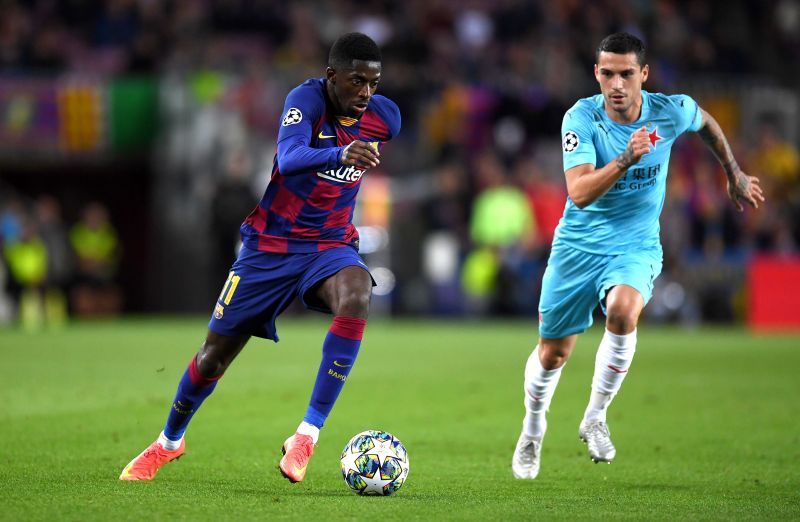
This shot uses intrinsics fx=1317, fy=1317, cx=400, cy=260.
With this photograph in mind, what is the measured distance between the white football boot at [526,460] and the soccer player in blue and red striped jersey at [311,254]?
3.89ft

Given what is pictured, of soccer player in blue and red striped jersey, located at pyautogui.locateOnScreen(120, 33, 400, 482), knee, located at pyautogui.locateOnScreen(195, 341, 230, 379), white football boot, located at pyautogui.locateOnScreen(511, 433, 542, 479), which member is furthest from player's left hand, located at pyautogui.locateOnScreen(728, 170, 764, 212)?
knee, located at pyautogui.locateOnScreen(195, 341, 230, 379)

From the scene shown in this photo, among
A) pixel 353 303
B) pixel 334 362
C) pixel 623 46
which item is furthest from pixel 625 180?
pixel 334 362

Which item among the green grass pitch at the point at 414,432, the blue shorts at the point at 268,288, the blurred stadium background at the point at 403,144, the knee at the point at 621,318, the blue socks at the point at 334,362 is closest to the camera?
the green grass pitch at the point at 414,432

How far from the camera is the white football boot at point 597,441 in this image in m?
7.17

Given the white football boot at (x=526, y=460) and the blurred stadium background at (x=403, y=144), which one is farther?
the blurred stadium background at (x=403, y=144)

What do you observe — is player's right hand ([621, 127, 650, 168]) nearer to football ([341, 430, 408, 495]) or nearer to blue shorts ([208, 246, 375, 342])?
blue shorts ([208, 246, 375, 342])

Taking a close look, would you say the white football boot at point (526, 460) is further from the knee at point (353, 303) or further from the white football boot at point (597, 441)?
the knee at point (353, 303)

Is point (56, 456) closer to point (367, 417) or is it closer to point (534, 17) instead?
point (367, 417)

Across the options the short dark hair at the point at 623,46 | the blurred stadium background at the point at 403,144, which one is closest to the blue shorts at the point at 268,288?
the short dark hair at the point at 623,46

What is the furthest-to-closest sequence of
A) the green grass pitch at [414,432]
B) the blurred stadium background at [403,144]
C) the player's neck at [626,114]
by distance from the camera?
the blurred stadium background at [403,144]
the player's neck at [626,114]
the green grass pitch at [414,432]

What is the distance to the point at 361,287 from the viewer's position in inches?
264

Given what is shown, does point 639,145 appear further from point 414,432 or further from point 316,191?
point 414,432

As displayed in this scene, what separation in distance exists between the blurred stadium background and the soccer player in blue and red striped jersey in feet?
41.3

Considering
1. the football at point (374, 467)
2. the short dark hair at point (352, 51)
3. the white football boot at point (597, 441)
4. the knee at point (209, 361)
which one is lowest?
the white football boot at point (597, 441)
